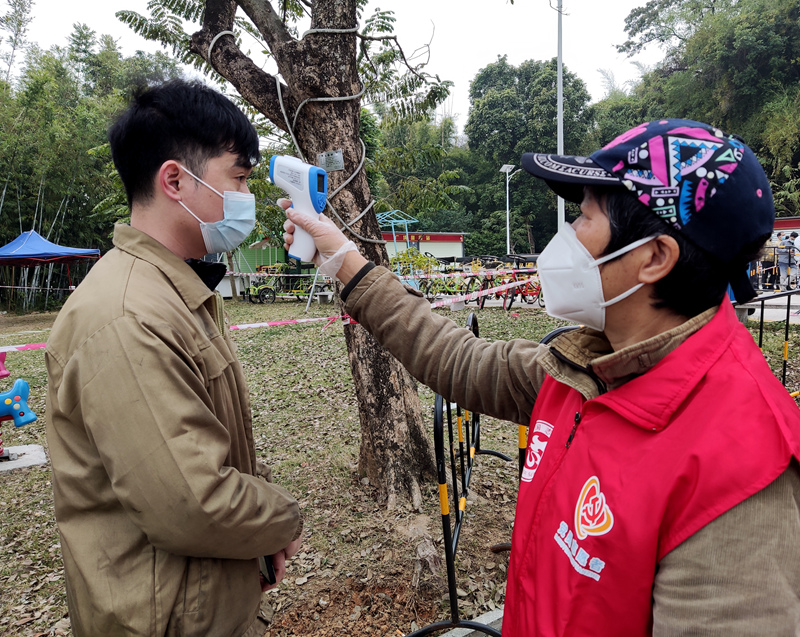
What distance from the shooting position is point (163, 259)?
53.9 inches

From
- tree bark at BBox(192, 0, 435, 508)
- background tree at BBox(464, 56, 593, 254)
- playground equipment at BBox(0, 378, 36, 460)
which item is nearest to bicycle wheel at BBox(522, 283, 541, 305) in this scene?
tree bark at BBox(192, 0, 435, 508)

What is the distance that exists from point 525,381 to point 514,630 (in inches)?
25.5

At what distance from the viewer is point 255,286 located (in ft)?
68.0

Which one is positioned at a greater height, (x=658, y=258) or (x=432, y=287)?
(x=658, y=258)

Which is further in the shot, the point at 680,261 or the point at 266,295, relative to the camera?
the point at 266,295

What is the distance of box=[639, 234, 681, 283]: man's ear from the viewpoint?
3.34 feet

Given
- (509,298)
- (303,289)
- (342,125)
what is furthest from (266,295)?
(342,125)

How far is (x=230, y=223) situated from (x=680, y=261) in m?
1.20

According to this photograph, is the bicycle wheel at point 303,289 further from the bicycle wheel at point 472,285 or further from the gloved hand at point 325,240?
the gloved hand at point 325,240

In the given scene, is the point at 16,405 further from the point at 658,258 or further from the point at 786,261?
the point at 786,261

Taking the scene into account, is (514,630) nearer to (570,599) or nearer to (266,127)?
(570,599)

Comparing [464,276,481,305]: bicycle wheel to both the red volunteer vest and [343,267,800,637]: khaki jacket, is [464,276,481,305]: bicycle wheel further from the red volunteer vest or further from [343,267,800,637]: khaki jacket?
the red volunteer vest

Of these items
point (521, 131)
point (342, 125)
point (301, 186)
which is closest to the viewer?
point (301, 186)

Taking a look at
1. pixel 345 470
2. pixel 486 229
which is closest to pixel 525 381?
pixel 345 470
